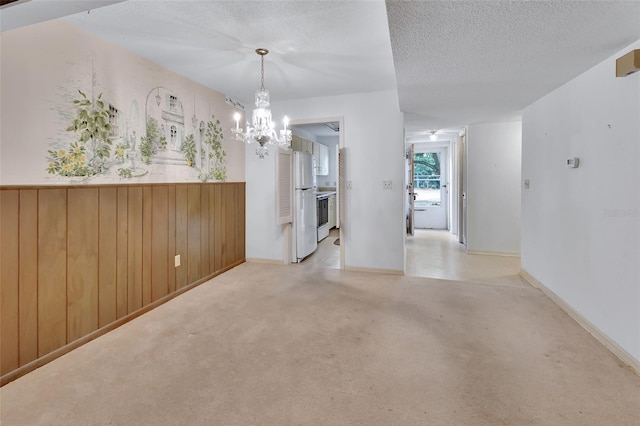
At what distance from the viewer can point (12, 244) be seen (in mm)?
1940

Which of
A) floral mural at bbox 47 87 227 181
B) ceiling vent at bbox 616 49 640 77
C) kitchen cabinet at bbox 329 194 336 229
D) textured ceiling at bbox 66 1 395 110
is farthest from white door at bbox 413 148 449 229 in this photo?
ceiling vent at bbox 616 49 640 77

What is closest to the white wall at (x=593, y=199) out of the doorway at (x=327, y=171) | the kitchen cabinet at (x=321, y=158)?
the doorway at (x=327, y=171)

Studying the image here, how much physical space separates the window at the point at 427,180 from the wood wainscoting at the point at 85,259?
20.3ft

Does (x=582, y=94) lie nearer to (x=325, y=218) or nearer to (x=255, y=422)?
(x=255, y=422)

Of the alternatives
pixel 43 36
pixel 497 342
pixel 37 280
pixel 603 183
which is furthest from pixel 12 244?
pixel 603 183

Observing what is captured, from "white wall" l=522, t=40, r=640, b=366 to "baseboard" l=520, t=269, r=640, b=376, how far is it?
39mm

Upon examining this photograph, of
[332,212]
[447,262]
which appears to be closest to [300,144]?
[332,212]

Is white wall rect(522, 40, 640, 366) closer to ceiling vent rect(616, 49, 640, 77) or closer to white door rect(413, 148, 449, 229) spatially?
ceiling vent rect(616, 49, 640, 77)

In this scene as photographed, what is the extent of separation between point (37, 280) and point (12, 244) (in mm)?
293

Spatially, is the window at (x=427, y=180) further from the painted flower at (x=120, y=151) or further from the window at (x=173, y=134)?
the painted flower at (x=120, y=151)

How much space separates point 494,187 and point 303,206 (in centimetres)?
323

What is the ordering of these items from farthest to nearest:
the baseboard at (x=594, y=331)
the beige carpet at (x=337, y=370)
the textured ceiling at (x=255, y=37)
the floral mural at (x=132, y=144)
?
the floral mural at (x=132, y=144) < the textured ceiling at (x=255, y=37) < the baseboard at (x=594, y=331) < the beige carpet at (x=337, y=370)

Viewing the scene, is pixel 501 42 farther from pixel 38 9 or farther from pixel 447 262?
pixel 447 262

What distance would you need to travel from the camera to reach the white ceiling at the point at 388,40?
1.76 meters
